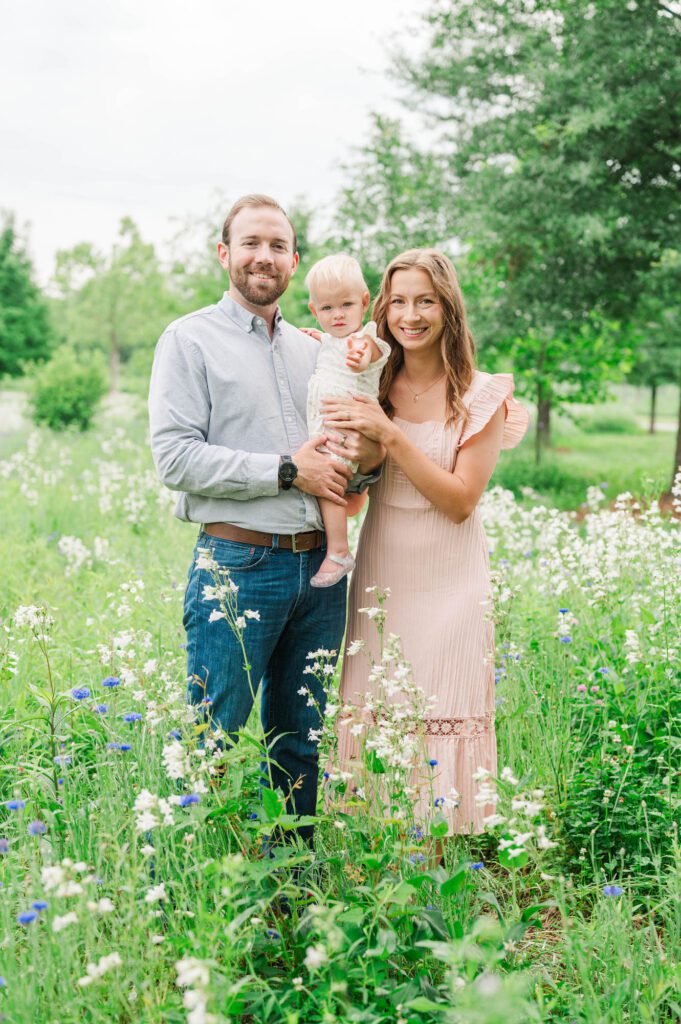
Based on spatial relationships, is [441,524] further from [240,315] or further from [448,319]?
[240,315]

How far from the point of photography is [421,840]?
2.76m

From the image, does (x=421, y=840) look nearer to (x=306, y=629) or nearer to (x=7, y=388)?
(x=306, y=629)

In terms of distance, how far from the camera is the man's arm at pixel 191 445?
3.04m

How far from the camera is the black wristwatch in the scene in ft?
10.2

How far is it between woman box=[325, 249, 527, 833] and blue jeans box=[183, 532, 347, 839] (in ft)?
0.78

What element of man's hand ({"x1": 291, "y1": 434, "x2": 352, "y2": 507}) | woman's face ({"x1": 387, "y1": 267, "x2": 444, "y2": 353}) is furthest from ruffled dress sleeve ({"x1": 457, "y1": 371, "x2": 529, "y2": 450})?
man's hand ({"x1": 291, "y1": 434, "x2": 352, "y2": 507})

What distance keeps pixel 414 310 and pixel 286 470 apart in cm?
80

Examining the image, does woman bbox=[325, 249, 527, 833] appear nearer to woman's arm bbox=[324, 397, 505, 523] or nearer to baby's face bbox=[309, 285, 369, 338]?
woman's arm bbox=[324, 397, 505, 523]

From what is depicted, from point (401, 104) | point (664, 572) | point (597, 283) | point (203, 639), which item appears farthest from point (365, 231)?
point (203, 639)

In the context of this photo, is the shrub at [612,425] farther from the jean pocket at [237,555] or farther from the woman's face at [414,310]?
the jean pocket at [237,555]

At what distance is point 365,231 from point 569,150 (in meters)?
2.98

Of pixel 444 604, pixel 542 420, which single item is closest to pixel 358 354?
→ pixel 444 604

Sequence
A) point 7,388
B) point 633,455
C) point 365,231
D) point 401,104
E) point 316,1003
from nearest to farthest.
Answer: point 316,1003, point 365,231, point 401,104, point 633,455, point 7,388

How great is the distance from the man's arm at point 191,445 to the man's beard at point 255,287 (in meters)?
0.29
